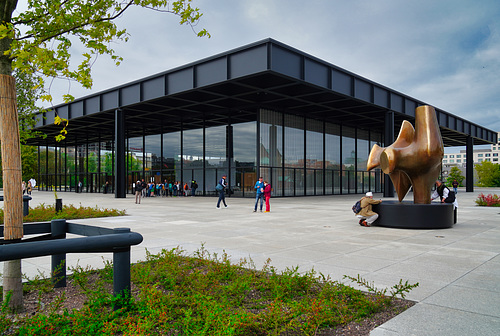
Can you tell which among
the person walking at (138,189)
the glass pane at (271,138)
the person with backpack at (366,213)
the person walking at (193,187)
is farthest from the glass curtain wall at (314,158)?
the person with backpack at (366,213)

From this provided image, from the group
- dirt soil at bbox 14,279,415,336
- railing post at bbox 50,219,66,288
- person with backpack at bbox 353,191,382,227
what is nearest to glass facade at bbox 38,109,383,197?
person with backpack at bbox 353,191,382,227

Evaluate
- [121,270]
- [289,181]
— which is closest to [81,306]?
[121,270]

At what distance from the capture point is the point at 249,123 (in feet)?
105

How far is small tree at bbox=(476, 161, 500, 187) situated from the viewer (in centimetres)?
7862

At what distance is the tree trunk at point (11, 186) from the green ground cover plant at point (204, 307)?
1.03 ft

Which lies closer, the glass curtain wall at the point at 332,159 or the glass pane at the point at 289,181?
the glass pane at the point at 289,181

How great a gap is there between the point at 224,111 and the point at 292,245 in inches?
987

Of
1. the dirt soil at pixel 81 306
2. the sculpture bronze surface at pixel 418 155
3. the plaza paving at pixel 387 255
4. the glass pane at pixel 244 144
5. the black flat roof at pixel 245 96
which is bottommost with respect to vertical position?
the plaza paving at pixel 387 255

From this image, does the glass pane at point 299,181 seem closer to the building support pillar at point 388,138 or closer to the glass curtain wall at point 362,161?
the building support pillar at point 388,138

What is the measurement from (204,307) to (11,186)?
98.7 inches

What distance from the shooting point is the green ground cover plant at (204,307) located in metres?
3.60

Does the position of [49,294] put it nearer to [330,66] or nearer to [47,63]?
[47,63]

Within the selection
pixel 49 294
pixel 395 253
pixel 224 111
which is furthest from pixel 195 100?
pixel 49 294

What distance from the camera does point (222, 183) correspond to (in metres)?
20.3
